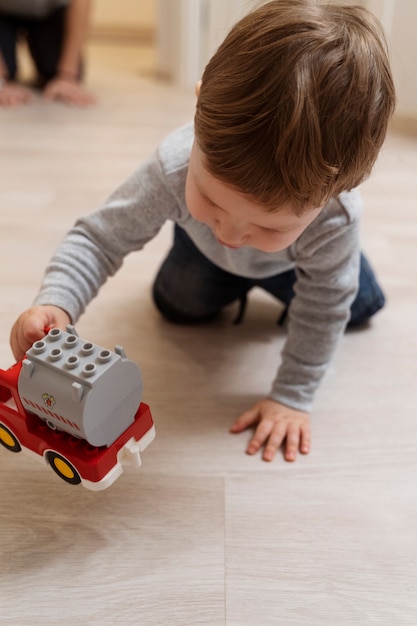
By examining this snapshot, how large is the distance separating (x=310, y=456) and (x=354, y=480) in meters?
0.05

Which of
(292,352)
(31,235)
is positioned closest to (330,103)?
(292,352)

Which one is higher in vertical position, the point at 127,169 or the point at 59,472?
the point at 59,472

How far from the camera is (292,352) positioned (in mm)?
745

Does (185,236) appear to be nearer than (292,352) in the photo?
No

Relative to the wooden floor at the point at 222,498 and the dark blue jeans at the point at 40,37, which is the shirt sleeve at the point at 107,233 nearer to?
the wooden floor at the point at 222,498

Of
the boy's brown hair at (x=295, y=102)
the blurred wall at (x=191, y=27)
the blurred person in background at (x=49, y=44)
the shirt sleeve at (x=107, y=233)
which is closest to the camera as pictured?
the boy's brown hair at (x=295, y=102)

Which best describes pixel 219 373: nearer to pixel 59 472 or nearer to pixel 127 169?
pixel 59 472

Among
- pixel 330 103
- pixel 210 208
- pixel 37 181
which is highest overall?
pixel 330 103

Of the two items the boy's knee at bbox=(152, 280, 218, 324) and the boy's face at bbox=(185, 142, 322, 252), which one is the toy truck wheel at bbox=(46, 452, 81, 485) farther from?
the boy's knee at bbox=(152, 280, 218, 324)

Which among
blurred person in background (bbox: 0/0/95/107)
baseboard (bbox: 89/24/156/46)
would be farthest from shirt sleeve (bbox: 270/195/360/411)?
baseboard (bbox: 89/24/156/46)

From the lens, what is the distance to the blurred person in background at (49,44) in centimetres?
167

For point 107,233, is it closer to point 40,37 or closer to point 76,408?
point 76,408

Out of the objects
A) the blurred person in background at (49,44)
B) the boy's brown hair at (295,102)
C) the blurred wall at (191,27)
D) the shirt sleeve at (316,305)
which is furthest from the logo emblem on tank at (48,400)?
the blurred person in background at (49,44)

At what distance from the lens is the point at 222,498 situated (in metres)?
0.66
